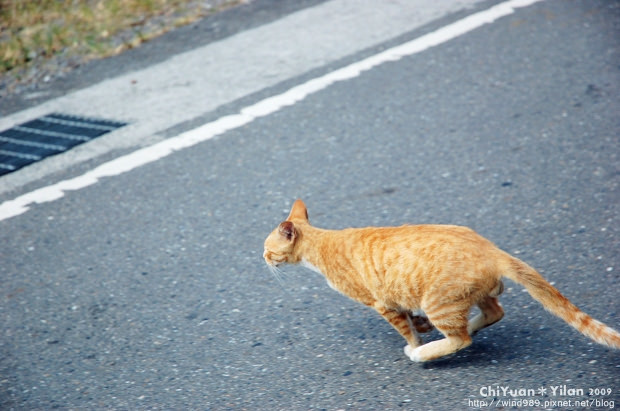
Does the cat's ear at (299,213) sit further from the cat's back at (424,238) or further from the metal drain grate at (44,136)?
the metal drain grate at (44,136)

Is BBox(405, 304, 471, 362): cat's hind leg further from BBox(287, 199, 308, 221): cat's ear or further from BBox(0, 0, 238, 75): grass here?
BBox(0, 0, 238, 75): grass

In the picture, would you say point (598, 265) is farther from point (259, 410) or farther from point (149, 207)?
point (149, 207)

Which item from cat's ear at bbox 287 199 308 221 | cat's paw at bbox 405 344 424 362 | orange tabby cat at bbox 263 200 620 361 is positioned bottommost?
cat's paw at bbox 405 344 424 362

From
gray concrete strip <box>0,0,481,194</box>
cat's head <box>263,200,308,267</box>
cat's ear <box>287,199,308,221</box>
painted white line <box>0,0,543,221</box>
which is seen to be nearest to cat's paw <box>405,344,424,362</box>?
cat's head <box>263,200,308,267</box>

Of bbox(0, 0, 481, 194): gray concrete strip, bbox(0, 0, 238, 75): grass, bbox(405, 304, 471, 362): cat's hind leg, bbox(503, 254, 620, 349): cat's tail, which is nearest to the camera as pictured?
bbox(503, 254, 620, 349): cat's tail

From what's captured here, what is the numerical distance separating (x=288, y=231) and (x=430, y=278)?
2.65 ft

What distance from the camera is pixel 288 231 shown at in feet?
11.6

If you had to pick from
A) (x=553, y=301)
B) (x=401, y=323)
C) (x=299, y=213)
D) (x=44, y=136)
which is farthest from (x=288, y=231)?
(x=44, y=136)

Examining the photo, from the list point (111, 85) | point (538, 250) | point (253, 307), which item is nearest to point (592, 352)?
point (538, 250)

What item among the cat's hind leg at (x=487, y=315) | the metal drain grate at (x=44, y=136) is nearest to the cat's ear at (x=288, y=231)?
the cat's hind leg at (x=487, y=315)

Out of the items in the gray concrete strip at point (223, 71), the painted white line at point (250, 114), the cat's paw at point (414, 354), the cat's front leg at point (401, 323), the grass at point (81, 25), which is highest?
the grass at point (81, 25)

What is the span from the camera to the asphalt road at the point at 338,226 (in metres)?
3.17

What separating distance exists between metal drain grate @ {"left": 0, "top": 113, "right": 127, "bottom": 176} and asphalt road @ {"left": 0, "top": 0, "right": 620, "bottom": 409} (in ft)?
1.04

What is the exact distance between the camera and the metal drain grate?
5223 mm
